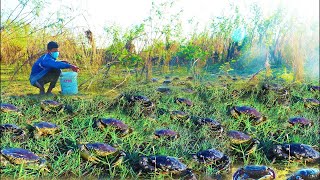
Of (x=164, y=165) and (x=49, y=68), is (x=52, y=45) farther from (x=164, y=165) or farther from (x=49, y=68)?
(x=164, y=165)

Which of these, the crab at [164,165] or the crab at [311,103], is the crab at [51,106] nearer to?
the crab at [164,165]

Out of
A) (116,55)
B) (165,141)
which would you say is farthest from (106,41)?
(165,141)

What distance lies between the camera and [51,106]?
17.5 ft

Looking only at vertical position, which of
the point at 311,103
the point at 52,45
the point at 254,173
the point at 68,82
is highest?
the point at 52,45

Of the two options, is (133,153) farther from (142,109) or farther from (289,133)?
(289,133)

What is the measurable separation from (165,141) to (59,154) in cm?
108

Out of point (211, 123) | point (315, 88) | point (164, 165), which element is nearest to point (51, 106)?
point (211, 123)

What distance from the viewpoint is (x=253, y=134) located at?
204 inches

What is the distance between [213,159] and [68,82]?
220cm

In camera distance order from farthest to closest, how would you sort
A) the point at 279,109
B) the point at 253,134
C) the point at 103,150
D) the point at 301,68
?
1. the point at 301,68
2. the point at 279,109
3. the point at 253,134
4. the point at 103,150

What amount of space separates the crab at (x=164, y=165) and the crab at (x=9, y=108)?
1.87 m

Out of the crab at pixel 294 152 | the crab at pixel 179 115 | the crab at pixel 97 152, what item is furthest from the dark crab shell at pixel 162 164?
the crab at pixel 179 115

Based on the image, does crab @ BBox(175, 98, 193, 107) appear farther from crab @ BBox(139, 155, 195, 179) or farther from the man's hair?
crab @ BBox(139, 155, 195, 179)

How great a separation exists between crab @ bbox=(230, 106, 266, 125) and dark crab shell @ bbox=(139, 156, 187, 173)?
1833 mm
